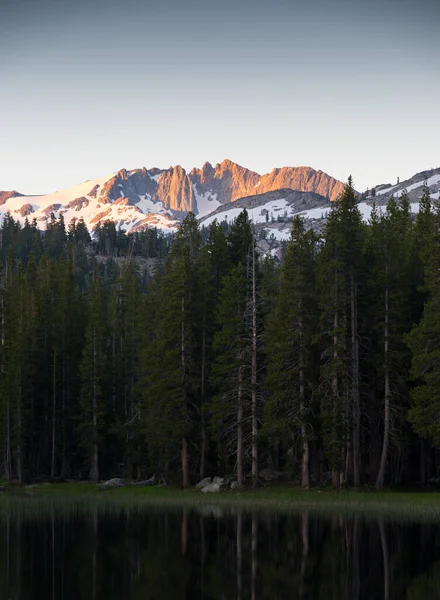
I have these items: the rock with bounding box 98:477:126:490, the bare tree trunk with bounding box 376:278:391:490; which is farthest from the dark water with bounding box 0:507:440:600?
the rock with bounding box 98:477:126:490

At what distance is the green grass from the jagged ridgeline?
267 centimetres

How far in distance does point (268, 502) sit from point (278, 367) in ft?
30.2

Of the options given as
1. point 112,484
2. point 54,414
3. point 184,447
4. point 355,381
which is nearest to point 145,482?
point 112,484

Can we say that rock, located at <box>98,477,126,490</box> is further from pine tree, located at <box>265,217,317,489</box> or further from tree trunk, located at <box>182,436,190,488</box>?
pine tree, located at <box>265,217,317,489</box>

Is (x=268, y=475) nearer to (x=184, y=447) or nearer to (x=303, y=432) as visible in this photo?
(x=184, y=447)

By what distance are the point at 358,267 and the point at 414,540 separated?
23.8 metres

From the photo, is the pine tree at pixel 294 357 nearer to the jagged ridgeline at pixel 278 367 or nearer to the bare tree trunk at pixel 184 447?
the jagged ridgeline at pixel 278 367

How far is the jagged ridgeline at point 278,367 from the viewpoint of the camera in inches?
1912

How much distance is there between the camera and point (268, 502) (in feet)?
143

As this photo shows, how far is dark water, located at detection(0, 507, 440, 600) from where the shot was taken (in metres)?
20.5

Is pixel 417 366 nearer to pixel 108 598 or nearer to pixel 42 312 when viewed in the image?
pixel 108 598

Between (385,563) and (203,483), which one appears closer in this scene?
(385,563)

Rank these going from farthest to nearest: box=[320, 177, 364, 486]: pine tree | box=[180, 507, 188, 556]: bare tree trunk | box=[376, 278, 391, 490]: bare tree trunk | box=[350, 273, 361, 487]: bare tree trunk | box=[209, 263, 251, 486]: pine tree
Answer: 1. box=[209, 263, 251, 486]: pine tree
2. box=[350, 273, 361, 487]: bare tree trunk
3. box=[376, 278, 391, 490]: bare tree trunk
4. box=[320, 177, 364, 486]: pine tree
5. box=[180, 507, 188, 556]: bare tree trunk

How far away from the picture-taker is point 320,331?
171 ft
